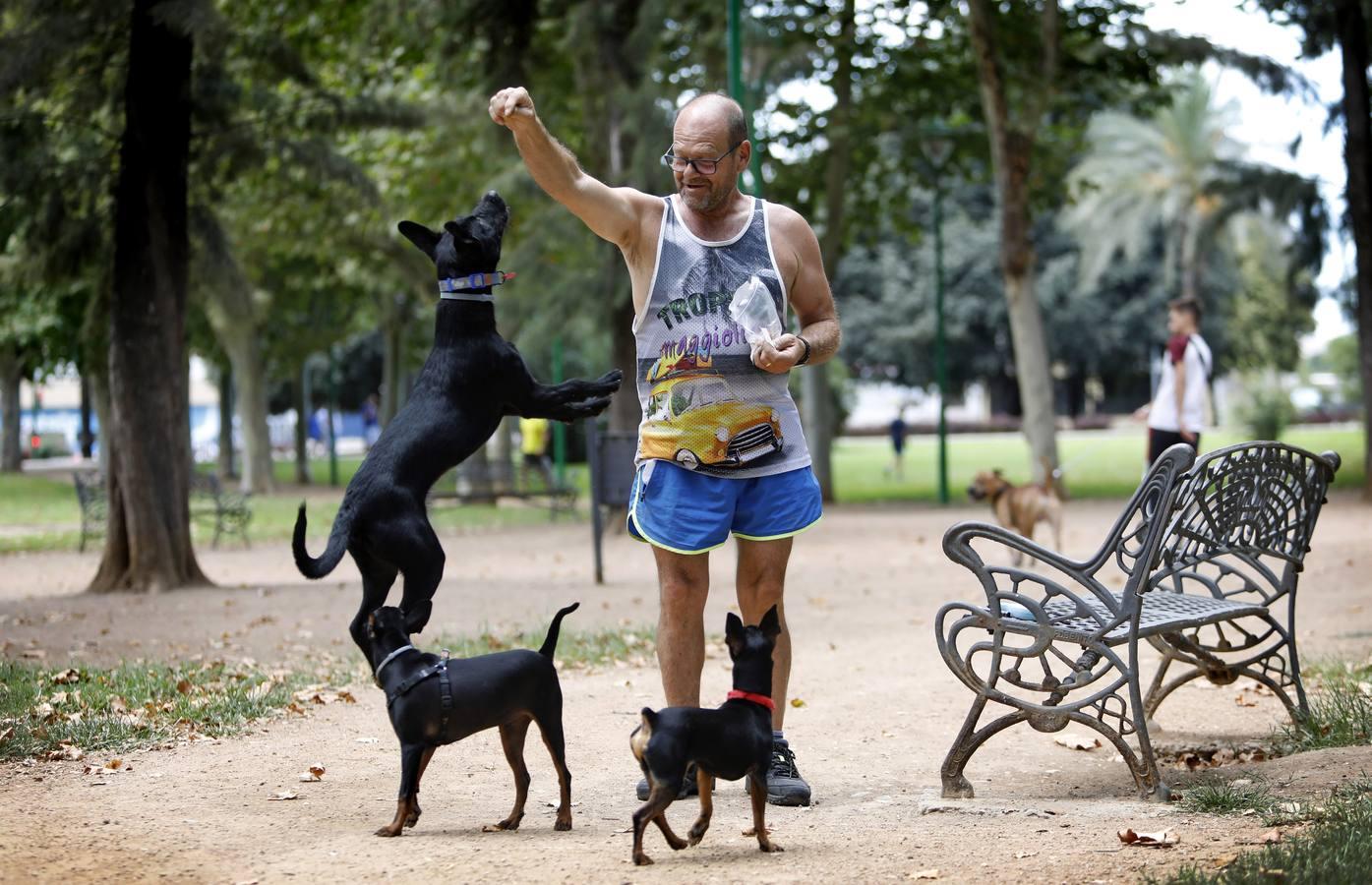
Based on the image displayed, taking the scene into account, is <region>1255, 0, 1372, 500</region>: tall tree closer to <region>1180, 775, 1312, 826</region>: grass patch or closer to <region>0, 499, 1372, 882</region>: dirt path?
<region>0, 499, 1372, 882</region>: dirt path

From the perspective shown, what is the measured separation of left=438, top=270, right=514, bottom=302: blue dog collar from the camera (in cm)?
441

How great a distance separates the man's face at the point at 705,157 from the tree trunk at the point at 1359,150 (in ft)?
59.9

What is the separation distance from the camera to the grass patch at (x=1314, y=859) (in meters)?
3.44

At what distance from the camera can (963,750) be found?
500 centimetres

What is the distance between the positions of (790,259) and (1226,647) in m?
2.57

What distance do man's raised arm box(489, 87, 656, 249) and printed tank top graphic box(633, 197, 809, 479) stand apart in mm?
131

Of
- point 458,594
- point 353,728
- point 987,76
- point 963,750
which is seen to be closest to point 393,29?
point 987,76

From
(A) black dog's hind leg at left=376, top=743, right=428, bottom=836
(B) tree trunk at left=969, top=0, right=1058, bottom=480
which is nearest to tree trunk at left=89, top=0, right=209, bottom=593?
(A) black dog's hind leg at left=376, top=743, right=428, bottom=836

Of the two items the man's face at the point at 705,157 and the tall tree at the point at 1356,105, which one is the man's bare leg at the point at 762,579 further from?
the tall tree at the point at 1356,105

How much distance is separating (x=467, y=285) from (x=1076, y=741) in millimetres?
3353

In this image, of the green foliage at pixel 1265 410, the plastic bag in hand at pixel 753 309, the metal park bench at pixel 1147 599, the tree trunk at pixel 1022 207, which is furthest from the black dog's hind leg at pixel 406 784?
the green foliage at pixel 1265 410

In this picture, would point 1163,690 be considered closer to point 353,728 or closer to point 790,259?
point 790,259

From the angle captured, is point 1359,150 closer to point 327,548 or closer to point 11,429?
point 327,548

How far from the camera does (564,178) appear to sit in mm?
4504
